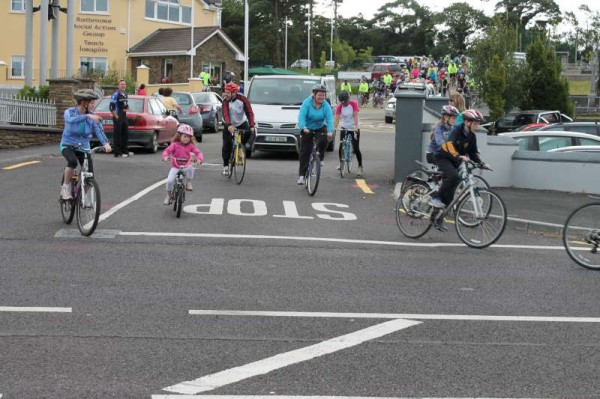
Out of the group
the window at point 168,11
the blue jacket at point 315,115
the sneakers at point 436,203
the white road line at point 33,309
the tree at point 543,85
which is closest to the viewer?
the white road line at point 33,309

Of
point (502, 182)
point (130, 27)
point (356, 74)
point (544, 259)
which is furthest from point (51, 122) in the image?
point (356, 74)

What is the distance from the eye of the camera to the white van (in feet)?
79.7

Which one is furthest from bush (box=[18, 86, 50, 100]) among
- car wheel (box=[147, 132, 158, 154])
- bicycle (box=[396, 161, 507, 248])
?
bicycle (box=[396, 161, 507, 248])

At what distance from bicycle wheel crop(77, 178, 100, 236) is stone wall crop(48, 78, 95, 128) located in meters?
18.7

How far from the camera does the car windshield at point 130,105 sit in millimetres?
25677

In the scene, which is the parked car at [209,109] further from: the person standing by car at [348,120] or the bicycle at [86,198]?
the bicycle at [86,198]

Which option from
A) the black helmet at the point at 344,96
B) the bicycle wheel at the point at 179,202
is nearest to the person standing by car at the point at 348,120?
the black helmet at the point at 344,96

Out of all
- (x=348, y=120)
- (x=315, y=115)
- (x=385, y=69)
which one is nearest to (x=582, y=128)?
(x=348, y=120)

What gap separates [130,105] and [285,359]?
20701 mm

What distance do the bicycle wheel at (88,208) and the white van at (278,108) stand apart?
12.4 metres

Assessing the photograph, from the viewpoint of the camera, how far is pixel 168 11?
61.5 meters

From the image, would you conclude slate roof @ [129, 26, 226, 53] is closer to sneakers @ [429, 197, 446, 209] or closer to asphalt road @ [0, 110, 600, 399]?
asphalt road @ [0, 110, 600, 399]

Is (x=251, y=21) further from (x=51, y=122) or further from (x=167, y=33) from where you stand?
(x=51, y=122)

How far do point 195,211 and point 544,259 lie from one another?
557cm
